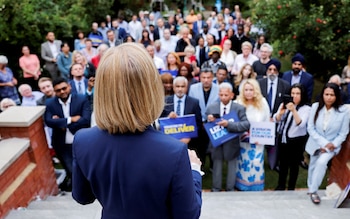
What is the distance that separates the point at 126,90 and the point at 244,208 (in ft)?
9.86

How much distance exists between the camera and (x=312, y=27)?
8.52m

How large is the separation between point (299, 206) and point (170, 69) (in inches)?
168

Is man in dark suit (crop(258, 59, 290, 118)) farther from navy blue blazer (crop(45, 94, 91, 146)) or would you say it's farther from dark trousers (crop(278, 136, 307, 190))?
navy blue blazer (crop(45, 94, 91, 146))

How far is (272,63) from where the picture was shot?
286 inches

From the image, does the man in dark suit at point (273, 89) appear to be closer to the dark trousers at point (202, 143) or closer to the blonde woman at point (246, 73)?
the blonde woman at point (246, 73)

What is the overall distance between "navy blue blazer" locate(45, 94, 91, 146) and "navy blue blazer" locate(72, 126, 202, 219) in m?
3.57

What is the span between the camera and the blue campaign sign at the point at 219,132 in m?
5.15

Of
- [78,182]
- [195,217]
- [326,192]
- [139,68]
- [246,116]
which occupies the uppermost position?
[139,68]

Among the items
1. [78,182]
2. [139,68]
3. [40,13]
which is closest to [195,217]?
[78,182]

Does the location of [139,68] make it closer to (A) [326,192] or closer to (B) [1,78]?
(A) [326,192]

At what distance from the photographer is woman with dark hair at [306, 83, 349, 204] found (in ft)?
15.6

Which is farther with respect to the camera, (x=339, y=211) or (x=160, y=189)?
(x=339, y=211)

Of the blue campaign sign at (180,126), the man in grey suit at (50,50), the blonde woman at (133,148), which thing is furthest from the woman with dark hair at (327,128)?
the man in grey suit at (50,50)

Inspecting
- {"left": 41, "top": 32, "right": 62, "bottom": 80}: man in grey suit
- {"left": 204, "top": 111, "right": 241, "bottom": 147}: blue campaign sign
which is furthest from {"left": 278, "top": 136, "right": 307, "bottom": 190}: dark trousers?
{"left": 41, "top": 32, "right": 62, "bottom": 80}: man in grey suit
